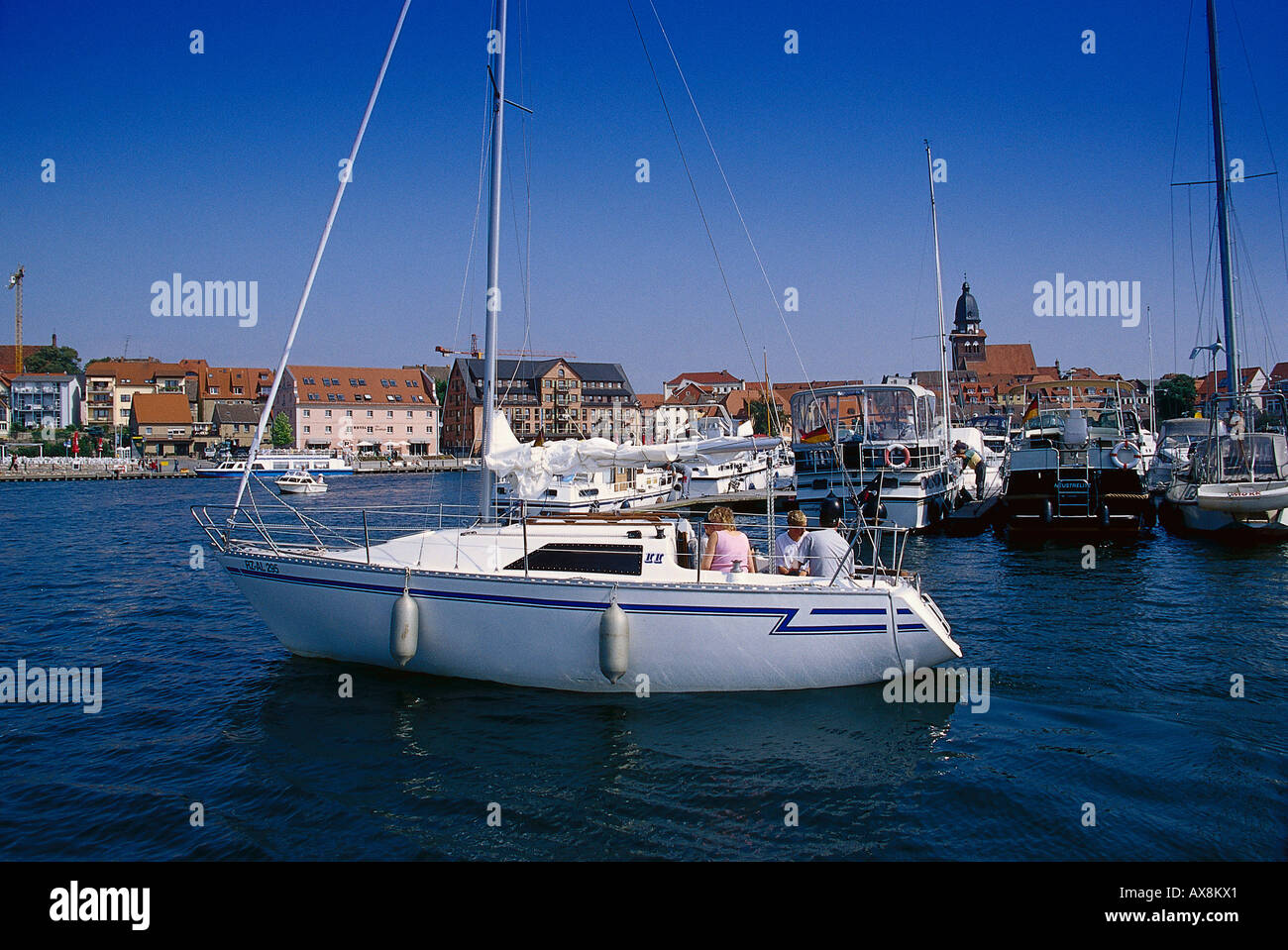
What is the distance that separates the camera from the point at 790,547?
10781 mm

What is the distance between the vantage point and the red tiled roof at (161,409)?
4107 inches

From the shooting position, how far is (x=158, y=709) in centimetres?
1083

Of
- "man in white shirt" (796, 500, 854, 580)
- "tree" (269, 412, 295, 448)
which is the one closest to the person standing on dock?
"man in white shirt" (796, 500, 854, 580)

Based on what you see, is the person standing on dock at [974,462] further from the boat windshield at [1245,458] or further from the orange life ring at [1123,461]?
the boat windshield at [1245,458]

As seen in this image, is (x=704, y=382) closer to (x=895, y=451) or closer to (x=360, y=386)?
(x=360, y=386)

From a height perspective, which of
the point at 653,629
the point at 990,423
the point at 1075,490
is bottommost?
the point at 653,629

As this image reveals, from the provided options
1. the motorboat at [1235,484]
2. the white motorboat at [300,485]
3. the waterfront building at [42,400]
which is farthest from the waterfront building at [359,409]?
the motorboat at [1235,484]

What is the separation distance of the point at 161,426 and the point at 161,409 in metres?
2.29

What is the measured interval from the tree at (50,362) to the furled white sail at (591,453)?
144243 millimetres

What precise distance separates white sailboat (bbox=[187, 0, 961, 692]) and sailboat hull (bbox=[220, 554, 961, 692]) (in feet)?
0.05

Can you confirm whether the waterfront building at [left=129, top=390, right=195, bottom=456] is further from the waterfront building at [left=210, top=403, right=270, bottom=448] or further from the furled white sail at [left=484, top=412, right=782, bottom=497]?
the furled white sail at [left=484, top=412, right=782, bottom=497]

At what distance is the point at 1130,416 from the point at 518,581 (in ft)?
128

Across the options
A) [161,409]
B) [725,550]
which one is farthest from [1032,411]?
[161,409]

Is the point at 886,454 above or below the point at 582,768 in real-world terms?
above
